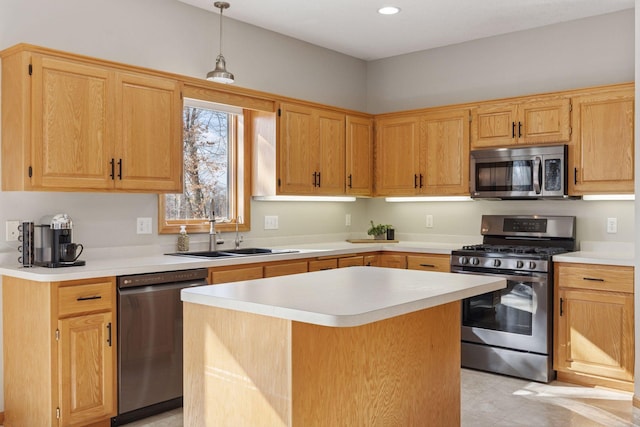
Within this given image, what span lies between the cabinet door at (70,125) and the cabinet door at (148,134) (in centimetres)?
9

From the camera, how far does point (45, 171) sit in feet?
10.6

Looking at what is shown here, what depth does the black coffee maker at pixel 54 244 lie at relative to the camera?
10.8ft

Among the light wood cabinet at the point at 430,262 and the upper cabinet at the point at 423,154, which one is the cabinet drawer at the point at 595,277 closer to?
the light wood cabinet at the point at 430,262

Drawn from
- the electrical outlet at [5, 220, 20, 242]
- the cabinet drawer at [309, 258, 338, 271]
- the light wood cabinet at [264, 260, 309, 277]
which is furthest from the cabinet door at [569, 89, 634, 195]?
the electrical outlet at [5, 220, 20, 242]

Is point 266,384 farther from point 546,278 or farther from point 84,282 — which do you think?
point 546,278

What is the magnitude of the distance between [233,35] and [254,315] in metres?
3.12

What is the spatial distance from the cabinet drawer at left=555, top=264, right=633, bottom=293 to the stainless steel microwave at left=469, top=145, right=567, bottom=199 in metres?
0.60

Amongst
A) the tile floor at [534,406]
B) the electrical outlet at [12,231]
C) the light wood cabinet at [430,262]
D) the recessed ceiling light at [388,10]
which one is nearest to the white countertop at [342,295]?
the tile floor at [534,406]

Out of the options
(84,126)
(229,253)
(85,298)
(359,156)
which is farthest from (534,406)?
(84,126)

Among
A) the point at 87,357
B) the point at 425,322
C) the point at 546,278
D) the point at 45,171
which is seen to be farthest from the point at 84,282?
the point at 546,278

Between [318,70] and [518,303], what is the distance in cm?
273

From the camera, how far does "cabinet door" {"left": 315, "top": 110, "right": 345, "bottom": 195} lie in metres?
5.02

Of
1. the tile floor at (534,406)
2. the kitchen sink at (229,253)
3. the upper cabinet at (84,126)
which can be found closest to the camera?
the upper cabinet at (84,126)

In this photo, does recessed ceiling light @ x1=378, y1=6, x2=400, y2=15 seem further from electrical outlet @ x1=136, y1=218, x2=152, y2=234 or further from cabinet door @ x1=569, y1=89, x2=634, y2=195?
electrical outlet @ x1=136, y1=218, x2=152, y2=234
